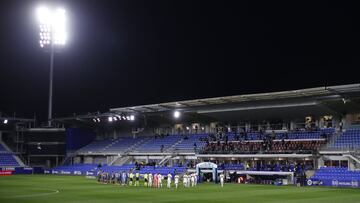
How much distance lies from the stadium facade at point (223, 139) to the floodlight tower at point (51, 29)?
12865 mm

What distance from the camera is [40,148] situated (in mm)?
86875

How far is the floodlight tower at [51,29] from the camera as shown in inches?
2933

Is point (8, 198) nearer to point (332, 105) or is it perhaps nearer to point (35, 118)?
point (332, 105)


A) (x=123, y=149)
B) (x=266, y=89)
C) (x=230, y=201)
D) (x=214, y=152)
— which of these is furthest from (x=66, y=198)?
(x=123, y=149)

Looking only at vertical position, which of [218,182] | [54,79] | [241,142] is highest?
[54,79]

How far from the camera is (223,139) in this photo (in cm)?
6850

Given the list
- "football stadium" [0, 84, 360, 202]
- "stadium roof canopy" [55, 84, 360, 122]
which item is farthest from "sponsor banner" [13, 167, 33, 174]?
"stadium roof canopy" [55, 84, 360, 122]

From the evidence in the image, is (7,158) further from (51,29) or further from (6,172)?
(51,29)

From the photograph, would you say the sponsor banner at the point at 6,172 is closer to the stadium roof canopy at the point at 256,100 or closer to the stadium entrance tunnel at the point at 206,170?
the stadium roof canopy at the point at 256,100

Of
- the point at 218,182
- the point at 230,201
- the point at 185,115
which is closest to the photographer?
the point at 230,201

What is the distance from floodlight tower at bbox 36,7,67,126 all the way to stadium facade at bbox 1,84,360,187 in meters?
12.9

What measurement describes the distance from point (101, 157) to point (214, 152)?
2956 centimetres

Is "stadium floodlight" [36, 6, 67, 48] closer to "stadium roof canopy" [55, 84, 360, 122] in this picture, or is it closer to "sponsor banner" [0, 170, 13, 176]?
"stadium roof canopy" [55, 84, 360, 122]

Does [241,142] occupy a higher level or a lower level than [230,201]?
higher
